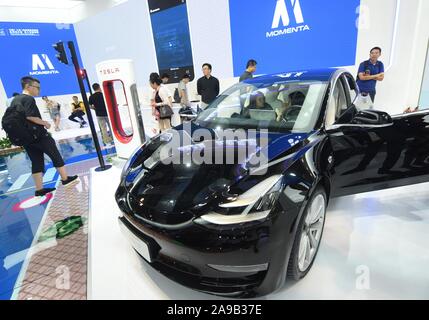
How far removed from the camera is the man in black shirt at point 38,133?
299cm

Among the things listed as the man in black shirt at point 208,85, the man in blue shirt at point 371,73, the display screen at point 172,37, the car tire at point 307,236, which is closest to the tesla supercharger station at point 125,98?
the man in black shirt at point 208,85

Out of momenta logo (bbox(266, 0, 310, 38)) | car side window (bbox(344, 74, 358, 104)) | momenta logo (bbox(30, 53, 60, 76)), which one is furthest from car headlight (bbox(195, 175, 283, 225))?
momenta logo (bbox(30, 53, 60, 76))

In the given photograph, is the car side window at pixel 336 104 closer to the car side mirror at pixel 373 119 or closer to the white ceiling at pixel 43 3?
the car side mirror at pixel 373 119

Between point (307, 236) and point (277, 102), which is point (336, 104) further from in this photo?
point (307, 236)

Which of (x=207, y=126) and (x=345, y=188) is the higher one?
(x=207, y=126)

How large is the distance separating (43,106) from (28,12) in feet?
10.1

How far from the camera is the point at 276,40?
17.9ft

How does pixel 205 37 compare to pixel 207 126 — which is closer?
pixel 207 126

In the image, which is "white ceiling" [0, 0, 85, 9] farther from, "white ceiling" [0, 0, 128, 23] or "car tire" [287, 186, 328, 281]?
"car tire" [287, 186, 328, 281]

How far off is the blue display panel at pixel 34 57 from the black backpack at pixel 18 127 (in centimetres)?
570

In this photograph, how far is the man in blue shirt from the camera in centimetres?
422
